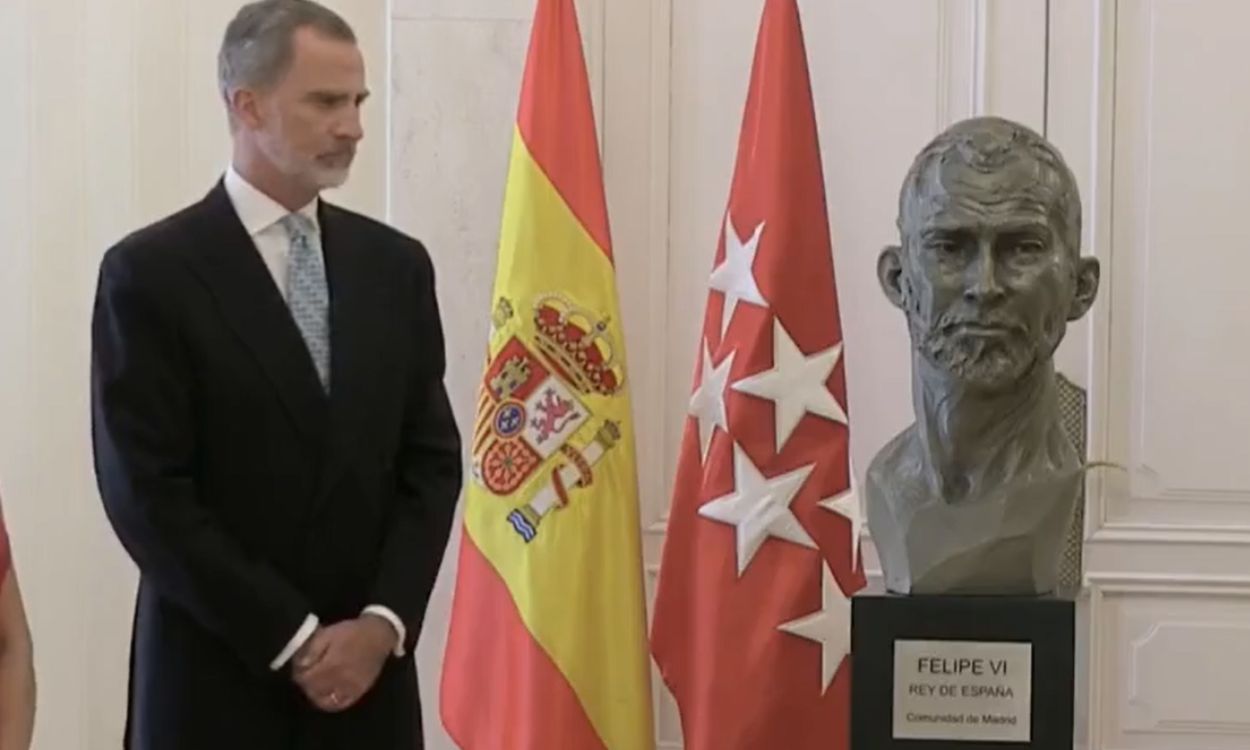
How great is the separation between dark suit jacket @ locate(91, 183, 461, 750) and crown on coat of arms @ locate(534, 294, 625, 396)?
77 cm

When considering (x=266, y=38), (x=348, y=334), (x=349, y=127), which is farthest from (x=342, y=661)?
(x=266, y=38)

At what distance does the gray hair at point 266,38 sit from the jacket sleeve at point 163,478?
28 centimetres

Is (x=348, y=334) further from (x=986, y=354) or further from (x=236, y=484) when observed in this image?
(x=986, y=354)

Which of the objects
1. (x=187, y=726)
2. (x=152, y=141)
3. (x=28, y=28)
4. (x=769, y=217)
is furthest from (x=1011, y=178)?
(x=28, y=28)

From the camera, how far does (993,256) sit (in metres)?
2.12

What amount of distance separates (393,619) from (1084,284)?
1035 millimetres

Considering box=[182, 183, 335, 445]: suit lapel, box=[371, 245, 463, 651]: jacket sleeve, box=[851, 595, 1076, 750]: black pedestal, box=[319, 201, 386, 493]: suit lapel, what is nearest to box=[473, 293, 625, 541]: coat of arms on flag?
box=[371, 245, 463, 651]: jacket sleeve

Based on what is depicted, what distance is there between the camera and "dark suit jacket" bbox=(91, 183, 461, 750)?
206cm

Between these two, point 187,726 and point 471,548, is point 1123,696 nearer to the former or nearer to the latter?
point 471,548

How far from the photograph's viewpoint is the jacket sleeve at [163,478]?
204 centimetres

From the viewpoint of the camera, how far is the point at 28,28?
364 cm

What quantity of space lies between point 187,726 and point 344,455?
40cm

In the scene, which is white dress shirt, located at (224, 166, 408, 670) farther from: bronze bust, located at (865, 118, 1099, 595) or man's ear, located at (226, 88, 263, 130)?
bronze bust, located at (865, 118, 1099, 595)

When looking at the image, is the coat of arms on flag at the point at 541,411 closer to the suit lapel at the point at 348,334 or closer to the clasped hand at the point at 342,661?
the suit lapel at the point at 348,334
